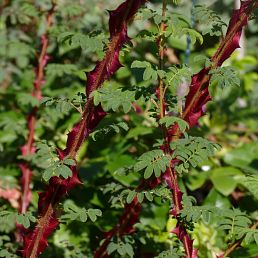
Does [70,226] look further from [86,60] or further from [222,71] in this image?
[86,60]

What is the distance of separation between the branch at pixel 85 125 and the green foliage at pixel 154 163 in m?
0.22

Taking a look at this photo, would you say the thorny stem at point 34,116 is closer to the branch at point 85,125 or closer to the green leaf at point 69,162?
the branch at point 85,125

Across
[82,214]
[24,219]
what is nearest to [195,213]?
[82,214]

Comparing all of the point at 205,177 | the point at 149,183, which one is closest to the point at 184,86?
the point at 205,177

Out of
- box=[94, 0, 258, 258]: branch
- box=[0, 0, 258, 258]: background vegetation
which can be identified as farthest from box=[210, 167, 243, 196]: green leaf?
box=[94, 0, 258, 258]: branch

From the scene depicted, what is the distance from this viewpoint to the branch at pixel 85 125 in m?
1.77

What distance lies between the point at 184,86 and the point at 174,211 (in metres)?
1.57

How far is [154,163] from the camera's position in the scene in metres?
1.74

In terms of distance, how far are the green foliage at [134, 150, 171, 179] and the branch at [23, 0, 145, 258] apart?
22 centimetres

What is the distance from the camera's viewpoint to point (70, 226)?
114 inches

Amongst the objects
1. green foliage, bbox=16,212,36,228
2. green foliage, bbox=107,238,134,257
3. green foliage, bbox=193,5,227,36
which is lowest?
green foliage, bbox=107,238,134,257

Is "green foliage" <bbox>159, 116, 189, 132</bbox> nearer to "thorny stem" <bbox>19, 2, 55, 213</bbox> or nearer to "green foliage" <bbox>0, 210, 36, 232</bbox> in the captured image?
"green foliage" <bbox>0, 210, 36, 232</bbox>

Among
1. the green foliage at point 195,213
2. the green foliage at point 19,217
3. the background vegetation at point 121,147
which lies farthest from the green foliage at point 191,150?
the green foliage at point 19,217

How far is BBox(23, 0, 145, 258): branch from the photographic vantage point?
69.9 inches
